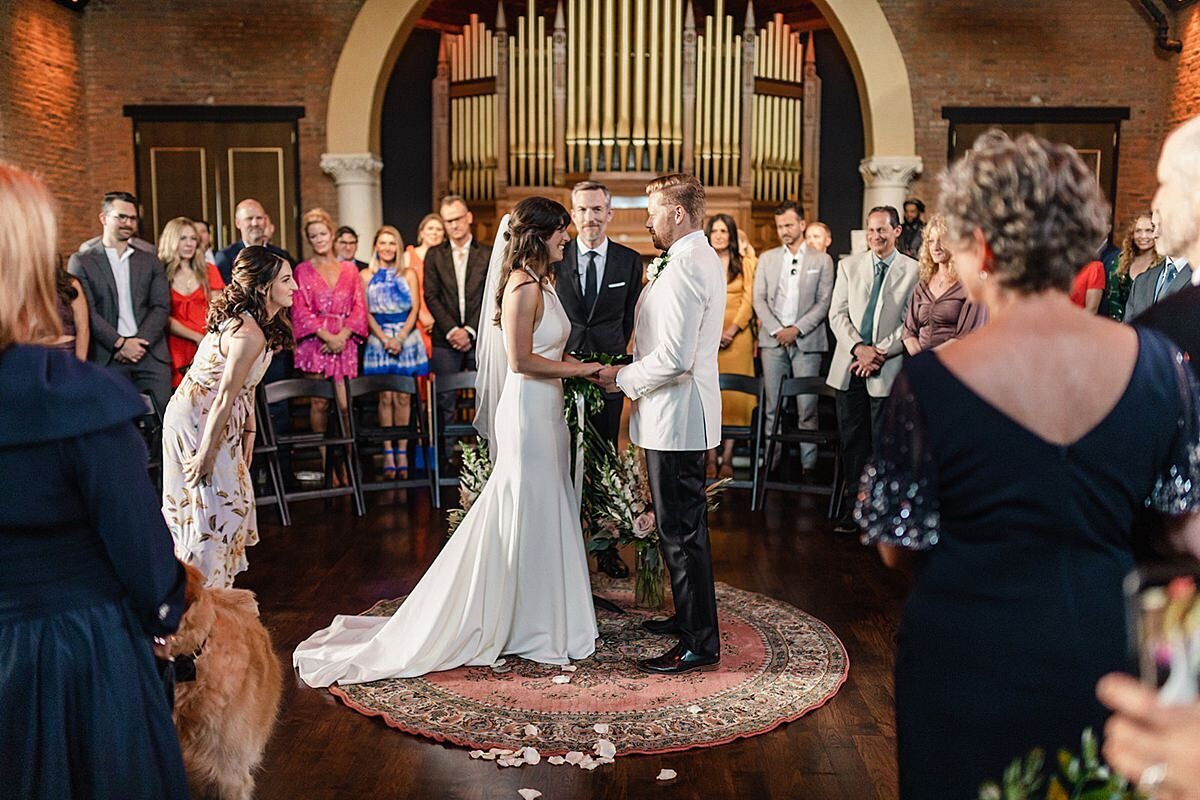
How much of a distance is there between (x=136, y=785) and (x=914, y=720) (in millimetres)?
1341

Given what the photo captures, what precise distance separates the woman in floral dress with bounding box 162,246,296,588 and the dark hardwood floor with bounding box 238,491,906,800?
0.56 meters

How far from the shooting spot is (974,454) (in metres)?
1.69

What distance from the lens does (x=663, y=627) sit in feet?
15.4

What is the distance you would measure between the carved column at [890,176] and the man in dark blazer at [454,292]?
15.1 ft

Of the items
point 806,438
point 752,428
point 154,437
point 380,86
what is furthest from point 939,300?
point 380,86

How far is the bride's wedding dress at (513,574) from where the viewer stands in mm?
4230

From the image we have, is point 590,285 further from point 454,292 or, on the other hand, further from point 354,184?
point 354,184

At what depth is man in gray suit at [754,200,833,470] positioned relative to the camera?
7.84 meters

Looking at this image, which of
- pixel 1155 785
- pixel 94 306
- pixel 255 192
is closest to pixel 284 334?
pixel 94 306

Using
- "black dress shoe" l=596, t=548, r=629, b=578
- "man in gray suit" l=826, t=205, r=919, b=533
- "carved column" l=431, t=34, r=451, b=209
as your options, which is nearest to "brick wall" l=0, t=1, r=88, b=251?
"carved column" l=431, t=34, r=451, b=209

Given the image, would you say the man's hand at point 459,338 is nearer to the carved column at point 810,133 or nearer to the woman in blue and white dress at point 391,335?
the woman in blue and white dress at point 391,335

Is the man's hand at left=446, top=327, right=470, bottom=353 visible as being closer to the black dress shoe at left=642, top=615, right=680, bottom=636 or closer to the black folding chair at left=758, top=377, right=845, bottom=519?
the black folding chair at left=758, top=377, right=845, bottom=519

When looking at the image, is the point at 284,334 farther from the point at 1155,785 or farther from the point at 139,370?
the point at 1155,785

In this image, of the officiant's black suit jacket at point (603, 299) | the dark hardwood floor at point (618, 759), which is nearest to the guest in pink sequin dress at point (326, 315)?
the dark hardwood floor at point (618, 759)
